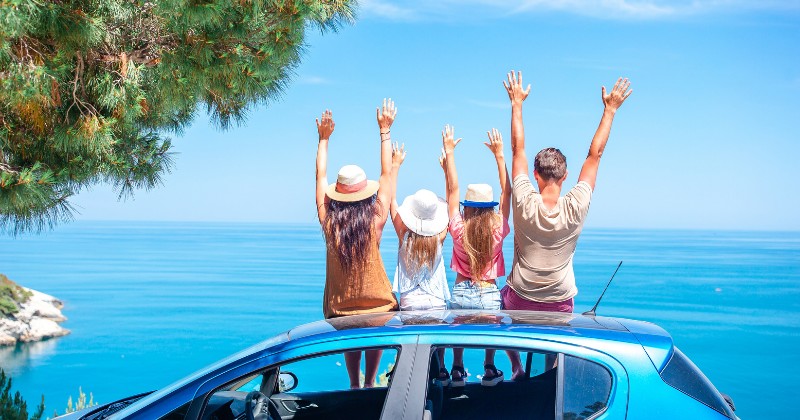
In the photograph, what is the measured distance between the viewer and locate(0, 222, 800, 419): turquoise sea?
169 ft

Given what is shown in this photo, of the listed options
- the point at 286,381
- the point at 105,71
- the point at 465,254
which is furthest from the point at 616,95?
the point at 105,71

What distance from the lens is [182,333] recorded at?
73000mm

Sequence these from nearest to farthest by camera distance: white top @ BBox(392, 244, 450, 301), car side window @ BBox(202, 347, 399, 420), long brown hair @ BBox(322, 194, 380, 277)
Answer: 1. car side window @ BBox(202, 347, 399, 420)
2. long brown hair @ BBox(322, 194, 380, 277)
3. white top @ BBox(392, 244, 450, 301)

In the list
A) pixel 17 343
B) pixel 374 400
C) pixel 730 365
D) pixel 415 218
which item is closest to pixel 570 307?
pixel 415 218

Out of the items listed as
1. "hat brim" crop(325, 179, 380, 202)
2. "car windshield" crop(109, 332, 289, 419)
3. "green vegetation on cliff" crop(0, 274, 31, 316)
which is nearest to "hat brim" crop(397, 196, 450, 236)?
"hat brim" crop(325, 179, 380, 202)

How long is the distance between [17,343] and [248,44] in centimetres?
4206

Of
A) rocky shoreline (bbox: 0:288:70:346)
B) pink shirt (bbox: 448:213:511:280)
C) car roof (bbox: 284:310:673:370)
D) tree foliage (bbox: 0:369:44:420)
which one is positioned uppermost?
pink shirt (bbox: 448:213:511:280)

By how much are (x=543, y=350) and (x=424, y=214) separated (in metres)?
2.16

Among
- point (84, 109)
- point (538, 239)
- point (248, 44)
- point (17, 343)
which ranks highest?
point (248, 44)

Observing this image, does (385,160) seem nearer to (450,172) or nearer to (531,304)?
(450,172)

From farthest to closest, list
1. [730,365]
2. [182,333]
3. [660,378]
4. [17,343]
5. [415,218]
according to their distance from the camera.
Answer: [182,333]
[730,365]
[17,343]
[415,218]
[660,378]

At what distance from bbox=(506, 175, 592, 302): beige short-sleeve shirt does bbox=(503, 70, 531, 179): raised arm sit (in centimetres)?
9

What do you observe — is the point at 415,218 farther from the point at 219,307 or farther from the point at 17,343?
the point at 219,307

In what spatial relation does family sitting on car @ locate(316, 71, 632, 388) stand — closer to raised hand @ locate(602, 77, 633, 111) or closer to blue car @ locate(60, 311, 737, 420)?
raised hand @ locate(602, 77, 633, 111)
